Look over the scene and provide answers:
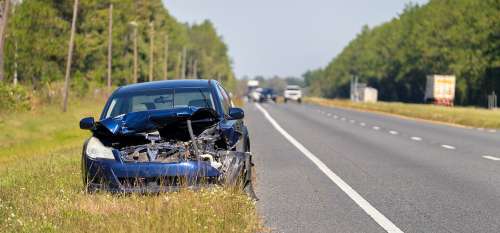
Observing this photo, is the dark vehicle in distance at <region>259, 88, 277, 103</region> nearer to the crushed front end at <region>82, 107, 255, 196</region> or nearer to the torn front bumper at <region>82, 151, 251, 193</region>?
the crushed front end at <region>82, 107, 255, 196</region>

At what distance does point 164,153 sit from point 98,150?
30.5 inches

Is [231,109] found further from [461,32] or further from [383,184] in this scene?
[461,32]

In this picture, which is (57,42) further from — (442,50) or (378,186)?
(442,50)

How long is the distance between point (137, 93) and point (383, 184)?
3.86 m

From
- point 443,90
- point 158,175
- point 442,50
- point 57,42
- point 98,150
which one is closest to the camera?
point 158,175

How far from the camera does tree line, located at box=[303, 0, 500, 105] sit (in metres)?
88.1

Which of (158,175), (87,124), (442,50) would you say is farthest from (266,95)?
(158,175)

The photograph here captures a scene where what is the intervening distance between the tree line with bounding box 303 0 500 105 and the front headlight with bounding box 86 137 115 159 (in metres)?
78.3

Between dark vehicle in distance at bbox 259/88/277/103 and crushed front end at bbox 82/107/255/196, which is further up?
crushed front end at bbox 82/107/255/196

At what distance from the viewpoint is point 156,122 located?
9.80 meters

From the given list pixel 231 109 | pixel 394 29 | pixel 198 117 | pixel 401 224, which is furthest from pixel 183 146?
pixel 394 29

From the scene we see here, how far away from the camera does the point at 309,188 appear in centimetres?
1199

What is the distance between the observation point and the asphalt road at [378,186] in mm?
8961

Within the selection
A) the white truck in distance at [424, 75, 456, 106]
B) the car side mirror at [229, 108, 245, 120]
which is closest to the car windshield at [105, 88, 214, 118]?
the car side mirror at [229, 108, 245, 120]
